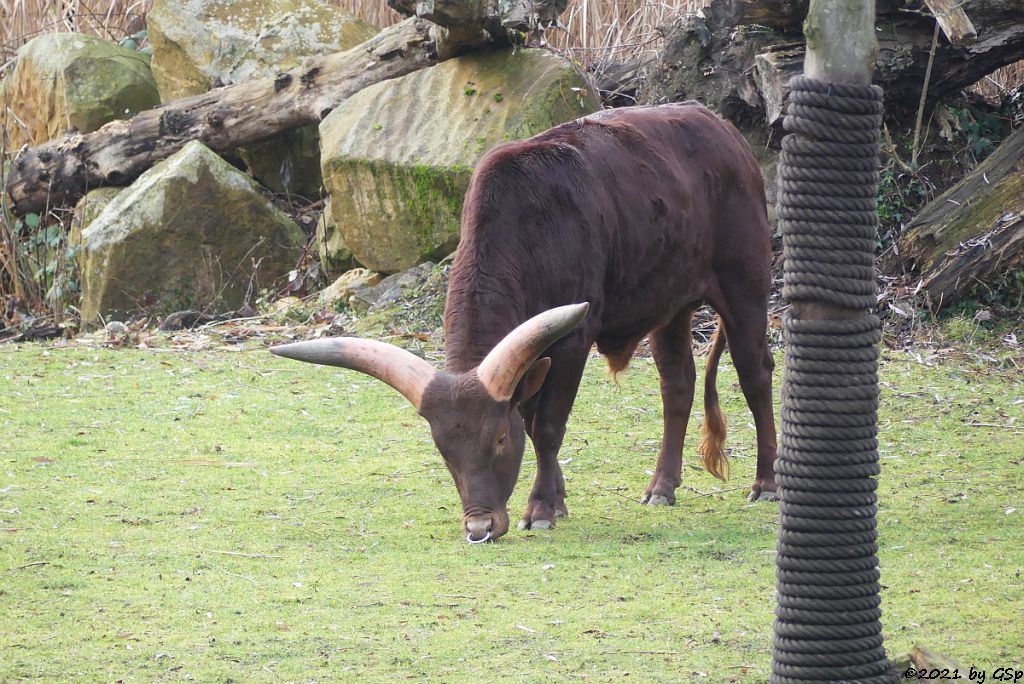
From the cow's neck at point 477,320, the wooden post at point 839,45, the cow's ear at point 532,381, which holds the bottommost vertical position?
the cow's ear at point 532,381

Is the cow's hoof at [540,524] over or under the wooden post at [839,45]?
under

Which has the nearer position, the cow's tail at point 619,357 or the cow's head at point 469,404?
the cow's head at point 469,404

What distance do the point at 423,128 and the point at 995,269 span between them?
15.9 feet

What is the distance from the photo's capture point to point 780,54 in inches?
383

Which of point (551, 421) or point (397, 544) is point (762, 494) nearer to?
point (551, 421)

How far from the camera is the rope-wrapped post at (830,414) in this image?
3309 mm

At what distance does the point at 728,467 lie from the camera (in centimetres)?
696

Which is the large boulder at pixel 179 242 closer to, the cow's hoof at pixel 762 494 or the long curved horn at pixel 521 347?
the cow's hoof at pixel 762 494

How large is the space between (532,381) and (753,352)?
1.53 metres

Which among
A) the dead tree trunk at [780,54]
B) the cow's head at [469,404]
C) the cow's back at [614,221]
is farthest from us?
the dead tree trunk at [780,54]

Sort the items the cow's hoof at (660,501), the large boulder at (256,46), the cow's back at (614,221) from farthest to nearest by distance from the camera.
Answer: the large boulder at (256,46), the cow's hoof at (660,501), the cow's back at (614,221)

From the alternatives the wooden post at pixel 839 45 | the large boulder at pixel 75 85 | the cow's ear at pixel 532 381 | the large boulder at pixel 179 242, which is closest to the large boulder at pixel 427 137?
the large boulder at pixel 179 242

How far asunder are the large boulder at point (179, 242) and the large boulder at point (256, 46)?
47.7 inches

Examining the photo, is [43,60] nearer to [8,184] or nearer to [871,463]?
[8,184]
